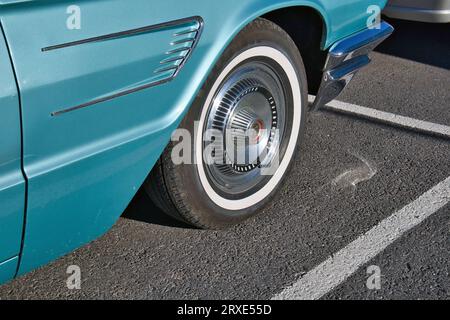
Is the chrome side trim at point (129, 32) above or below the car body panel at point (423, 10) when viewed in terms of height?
above

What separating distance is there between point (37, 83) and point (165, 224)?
46.4 inches

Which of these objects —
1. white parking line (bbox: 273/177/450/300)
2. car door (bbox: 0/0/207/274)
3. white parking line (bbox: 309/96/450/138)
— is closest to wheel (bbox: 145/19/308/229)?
car door (bbox: 0/0/207/274)

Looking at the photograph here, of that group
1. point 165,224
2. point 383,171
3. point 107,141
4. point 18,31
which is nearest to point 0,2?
point 18,31

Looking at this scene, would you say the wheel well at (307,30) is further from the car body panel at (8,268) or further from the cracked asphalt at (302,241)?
the car body panel at (8,268)

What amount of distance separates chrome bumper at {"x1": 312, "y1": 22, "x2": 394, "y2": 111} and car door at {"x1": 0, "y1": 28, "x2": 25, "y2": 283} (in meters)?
1.64

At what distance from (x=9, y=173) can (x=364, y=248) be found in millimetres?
1531

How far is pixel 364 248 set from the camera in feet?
9.23

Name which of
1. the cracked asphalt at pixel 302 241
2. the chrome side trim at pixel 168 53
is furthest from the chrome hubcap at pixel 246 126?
the chrome side trim at pixel 168 53

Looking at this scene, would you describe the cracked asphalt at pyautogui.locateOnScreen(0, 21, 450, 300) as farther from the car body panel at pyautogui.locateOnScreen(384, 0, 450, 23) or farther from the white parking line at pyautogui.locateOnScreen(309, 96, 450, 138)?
the car body panel at pyautogui.locateOnScreen(384, 0, 450, 23)

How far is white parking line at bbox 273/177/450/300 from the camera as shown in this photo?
257 centimetres

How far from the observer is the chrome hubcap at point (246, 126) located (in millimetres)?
2725

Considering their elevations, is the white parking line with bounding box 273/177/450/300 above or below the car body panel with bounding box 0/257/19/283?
below

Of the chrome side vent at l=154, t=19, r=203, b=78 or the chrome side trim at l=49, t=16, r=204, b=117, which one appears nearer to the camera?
the chrome side trim at l=49, t=16, r=204, b=117
